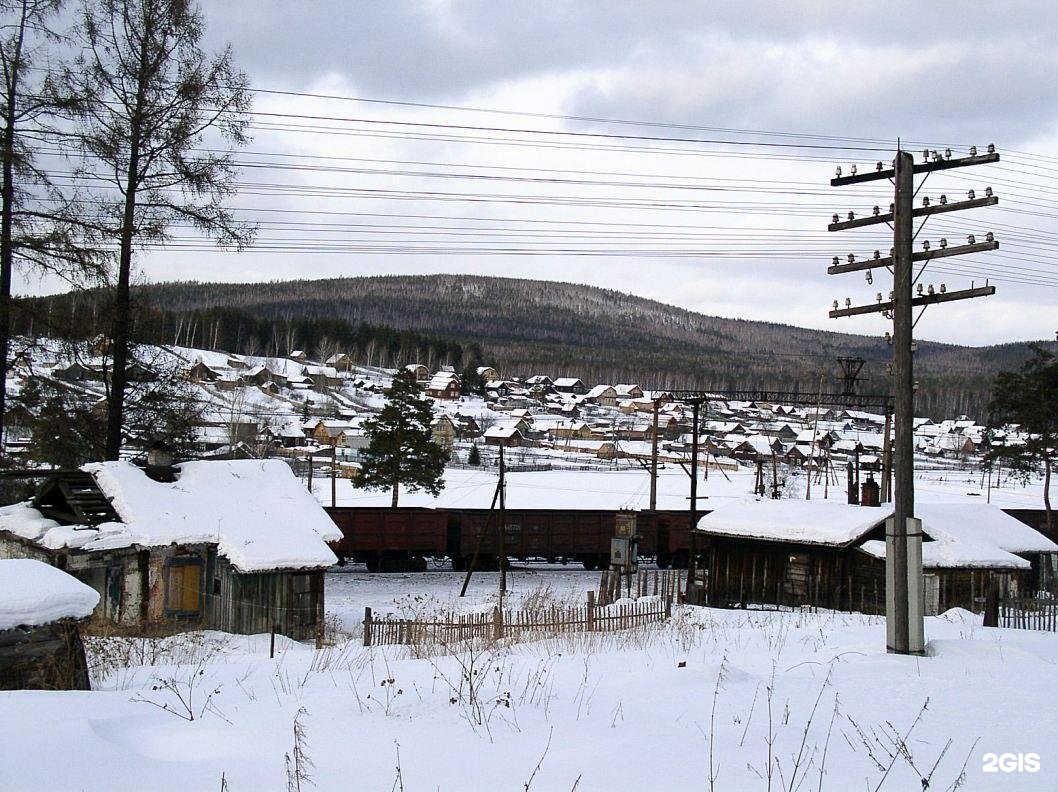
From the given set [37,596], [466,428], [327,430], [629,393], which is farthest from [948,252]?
[629,393]

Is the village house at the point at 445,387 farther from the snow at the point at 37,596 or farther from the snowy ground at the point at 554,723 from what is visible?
the snow at the point at 37,596

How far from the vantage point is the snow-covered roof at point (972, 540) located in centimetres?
2206

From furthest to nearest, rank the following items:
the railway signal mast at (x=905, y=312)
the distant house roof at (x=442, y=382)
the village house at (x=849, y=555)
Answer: the distant house roof at (x=442, y=382) → the village house at (x=849, y=555) → the railway signal mast at (x=905, y=312)

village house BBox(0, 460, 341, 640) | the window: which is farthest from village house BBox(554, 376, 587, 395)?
the window

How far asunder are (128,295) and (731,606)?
17.9 m

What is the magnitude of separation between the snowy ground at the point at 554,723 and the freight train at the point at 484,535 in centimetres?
2208

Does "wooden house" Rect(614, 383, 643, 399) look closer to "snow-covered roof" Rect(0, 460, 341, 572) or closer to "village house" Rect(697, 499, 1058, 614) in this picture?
"village house" Rect(697, 499, 1058, 614)

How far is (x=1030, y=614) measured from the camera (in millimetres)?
16234

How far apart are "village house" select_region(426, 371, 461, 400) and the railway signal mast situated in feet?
400

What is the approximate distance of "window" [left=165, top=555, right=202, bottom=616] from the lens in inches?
686

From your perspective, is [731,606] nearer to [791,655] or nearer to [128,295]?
[791,655]

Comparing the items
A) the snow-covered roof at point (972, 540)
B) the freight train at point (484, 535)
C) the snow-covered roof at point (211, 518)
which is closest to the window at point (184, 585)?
the snow-covered roof at point (211, 518)

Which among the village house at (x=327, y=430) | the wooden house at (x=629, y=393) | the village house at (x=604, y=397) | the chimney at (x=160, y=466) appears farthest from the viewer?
the wooden house at (x=629, y=393)

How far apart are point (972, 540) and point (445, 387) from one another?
114141 mm
